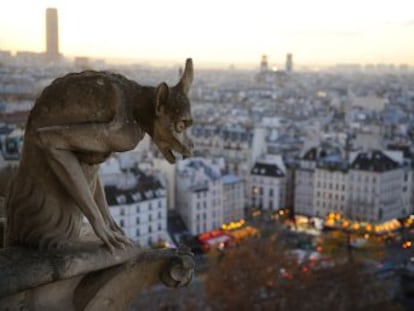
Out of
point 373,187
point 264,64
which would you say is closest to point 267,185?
point 373,187

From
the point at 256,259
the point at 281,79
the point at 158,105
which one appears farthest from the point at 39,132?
the point at 281,79

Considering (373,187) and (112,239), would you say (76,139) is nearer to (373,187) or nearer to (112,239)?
(112,239)

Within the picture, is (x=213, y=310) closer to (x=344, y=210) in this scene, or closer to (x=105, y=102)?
(x=105, y=102)

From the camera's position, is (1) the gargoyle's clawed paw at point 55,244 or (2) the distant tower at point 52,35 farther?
(2) the distant tower at point 52,35

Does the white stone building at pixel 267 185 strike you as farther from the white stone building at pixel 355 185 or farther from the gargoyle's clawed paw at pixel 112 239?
the gargoyle's clawed paw at pixel 112 239

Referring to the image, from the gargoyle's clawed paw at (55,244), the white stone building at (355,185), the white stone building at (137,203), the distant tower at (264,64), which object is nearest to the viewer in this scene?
the gargoyle's clawed paw at (55,244)

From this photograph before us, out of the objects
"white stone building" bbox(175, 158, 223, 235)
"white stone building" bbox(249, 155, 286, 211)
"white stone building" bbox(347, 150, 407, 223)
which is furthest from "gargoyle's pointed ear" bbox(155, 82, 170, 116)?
"white stone building" bbox(249, 155, 286, 211)

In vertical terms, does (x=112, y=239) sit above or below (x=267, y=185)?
above

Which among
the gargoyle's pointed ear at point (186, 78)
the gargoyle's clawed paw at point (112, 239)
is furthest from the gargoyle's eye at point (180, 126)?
the gargoyle's clawed paw at point (112, 239)
